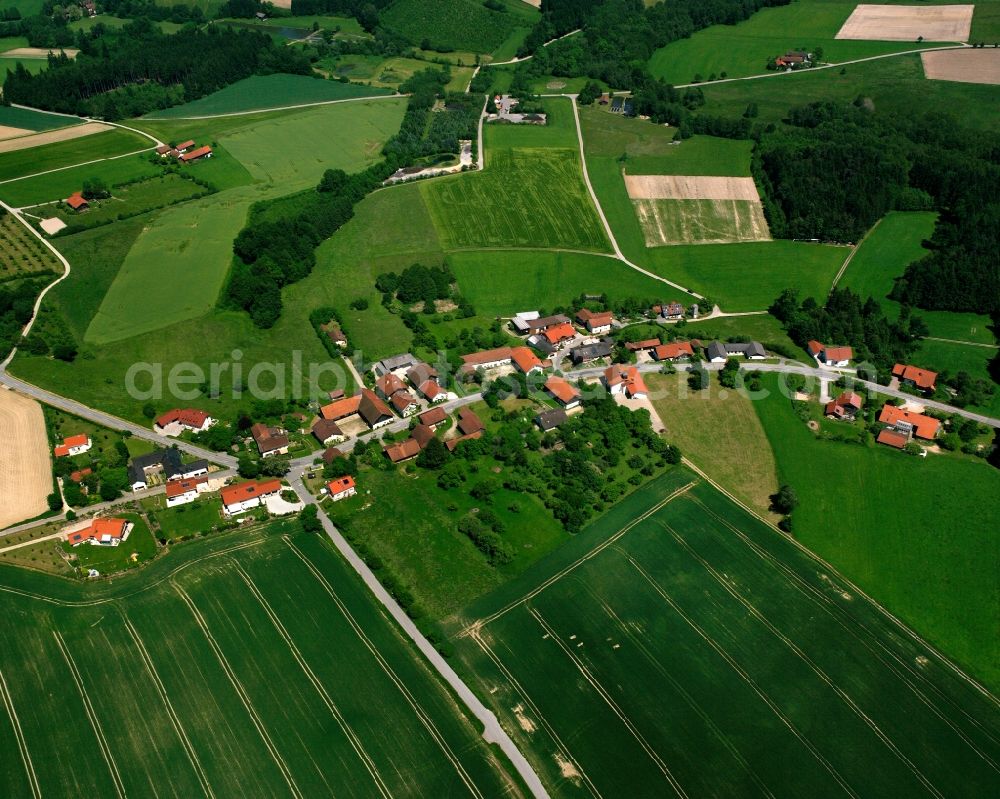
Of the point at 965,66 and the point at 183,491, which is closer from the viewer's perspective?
the point at 183,491

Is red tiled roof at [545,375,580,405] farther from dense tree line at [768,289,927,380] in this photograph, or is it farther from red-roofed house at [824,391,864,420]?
dense tree line at [768,289,927,380]

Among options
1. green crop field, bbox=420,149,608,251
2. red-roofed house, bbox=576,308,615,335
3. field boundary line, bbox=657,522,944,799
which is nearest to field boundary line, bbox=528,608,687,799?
field boundary line, bbox=657,522,944,799

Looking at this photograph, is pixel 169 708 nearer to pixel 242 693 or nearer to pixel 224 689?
pixel 224 689

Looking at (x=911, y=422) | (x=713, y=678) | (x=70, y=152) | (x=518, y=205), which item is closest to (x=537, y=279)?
(x=518, y=205)

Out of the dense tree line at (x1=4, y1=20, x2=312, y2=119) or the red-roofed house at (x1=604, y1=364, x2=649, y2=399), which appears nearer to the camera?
the red-roofed house at (x1=604, y1=364, x2=649, y2=399)

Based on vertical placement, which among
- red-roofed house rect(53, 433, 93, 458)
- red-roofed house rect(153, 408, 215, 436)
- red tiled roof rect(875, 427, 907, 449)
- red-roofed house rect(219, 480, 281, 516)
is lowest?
red tiled roof rect(875, 427, 907, 449)

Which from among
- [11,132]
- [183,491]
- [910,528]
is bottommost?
[910,528]
